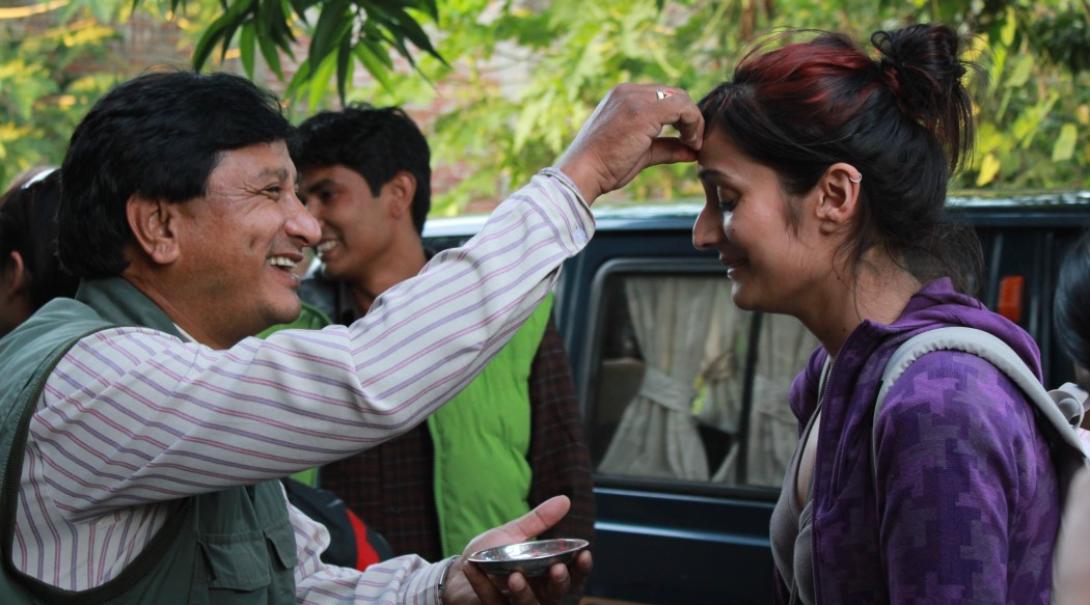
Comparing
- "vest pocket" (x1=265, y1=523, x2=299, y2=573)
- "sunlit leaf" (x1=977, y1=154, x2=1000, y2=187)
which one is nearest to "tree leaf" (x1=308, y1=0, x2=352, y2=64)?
"vest pocket" (x1=265, y1=523, x2=299, y2=573)

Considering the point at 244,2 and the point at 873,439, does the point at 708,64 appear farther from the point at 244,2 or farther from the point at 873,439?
the point at 873,439

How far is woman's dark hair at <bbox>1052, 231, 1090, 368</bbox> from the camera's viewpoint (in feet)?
9.98

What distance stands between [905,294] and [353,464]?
2055 mm

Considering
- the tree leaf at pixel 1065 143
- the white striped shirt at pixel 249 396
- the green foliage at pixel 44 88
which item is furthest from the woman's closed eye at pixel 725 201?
the green foliage at pixel 44 88

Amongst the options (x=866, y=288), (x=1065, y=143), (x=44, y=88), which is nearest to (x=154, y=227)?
(x=866, y=288)

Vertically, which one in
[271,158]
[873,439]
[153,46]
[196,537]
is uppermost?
[271,158]

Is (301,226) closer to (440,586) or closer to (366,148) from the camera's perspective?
(440,586)

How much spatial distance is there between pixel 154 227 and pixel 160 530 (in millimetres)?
539

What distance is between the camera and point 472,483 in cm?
383

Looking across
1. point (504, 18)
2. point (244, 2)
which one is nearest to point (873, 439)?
point (244, 2)

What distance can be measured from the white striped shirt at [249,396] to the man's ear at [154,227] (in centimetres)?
30

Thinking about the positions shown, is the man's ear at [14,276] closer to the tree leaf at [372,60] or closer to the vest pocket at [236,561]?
the tree leaf at [372,60]

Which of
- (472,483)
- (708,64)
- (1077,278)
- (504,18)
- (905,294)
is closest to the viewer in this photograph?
(905,294)

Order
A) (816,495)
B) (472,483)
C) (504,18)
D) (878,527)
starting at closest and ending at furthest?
(878,527) → (816,495) → (472,483) → (504,18)
